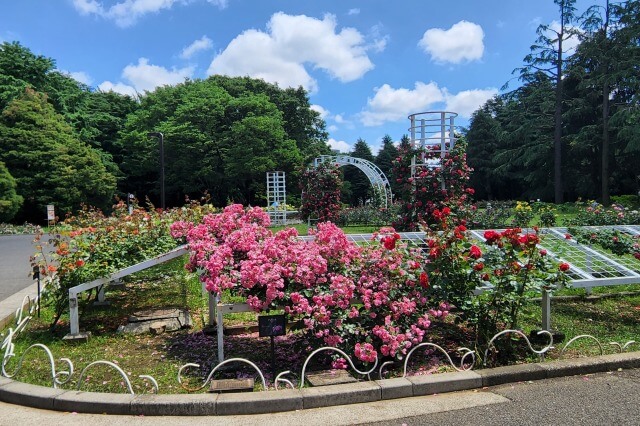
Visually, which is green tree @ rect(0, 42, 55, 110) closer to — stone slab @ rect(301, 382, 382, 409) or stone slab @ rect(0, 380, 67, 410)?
stone slab @ rect(0, 380, 67, 410)

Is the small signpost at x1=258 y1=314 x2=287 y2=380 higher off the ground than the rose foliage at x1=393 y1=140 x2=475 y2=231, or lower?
lower

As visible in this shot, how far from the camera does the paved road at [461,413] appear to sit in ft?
9.99

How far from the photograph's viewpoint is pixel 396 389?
3.47m

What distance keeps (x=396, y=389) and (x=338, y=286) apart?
96cm

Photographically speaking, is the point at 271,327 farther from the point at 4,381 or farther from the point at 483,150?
the point at 483,150

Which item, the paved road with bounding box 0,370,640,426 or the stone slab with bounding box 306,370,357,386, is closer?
the paved road with bounding box 0,370,640,426

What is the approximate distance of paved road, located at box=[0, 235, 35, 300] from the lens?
8.16 m

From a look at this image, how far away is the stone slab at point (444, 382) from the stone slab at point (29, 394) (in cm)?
276

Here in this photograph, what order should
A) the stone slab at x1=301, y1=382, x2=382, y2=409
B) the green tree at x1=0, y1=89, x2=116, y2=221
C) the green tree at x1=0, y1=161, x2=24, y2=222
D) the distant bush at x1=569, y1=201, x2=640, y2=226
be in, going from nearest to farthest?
the stone slab at x1=301, y1=382, x2=382, y2=409, the distant bush at x1=569, y1=201, x2=640, y2=226, the green tree at x1=0, y1=161, x2=24, y2=222, the green tree at x1=0, y1=89, x2=116, y2=221

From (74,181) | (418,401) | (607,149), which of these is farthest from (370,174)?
(418,401)

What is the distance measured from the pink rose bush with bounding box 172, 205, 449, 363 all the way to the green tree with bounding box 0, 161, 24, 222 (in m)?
26.0

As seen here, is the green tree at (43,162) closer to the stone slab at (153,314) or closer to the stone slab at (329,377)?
the stone slab at (153,314)

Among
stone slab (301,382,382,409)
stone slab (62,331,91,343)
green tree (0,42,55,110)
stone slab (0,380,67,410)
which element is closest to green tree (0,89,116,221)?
green tree (0,42,55,110)

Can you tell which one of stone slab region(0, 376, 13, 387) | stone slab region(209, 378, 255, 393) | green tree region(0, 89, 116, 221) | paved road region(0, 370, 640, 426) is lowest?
paved road region(0, 370, 640, 426)
